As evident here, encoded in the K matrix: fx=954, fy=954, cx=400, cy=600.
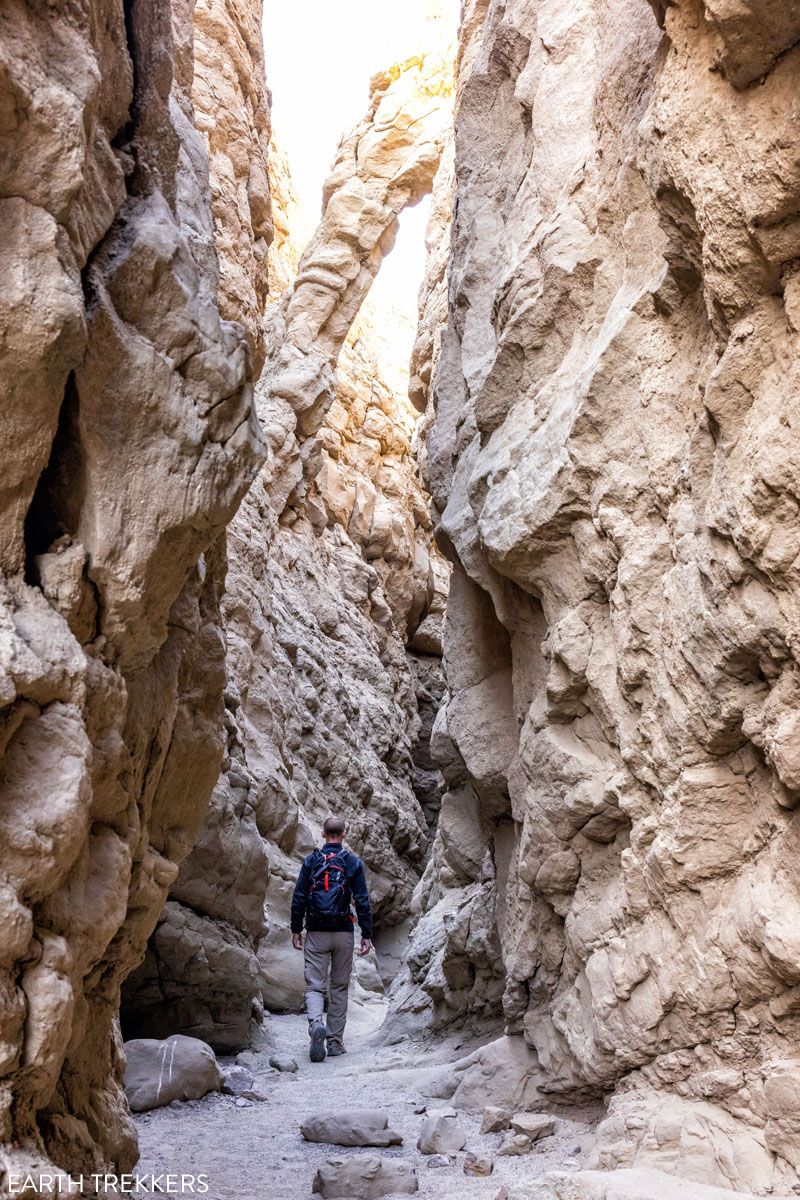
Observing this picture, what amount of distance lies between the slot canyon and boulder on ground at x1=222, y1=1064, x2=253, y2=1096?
0.76 feet

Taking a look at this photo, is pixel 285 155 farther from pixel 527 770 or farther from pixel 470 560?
pixel 527 770

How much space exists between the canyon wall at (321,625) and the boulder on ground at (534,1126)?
3740mm

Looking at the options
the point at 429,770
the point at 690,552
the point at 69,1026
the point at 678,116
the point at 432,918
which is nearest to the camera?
the point at 69,1026

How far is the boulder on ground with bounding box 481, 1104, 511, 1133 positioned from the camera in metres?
6.05

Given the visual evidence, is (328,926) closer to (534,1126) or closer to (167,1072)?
(167,1072)

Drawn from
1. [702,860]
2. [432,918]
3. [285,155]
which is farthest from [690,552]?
[285,155]

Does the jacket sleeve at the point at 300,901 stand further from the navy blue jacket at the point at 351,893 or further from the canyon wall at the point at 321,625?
the canyon wall at the point at 321,625

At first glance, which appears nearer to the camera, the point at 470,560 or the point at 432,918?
the point at 470,560

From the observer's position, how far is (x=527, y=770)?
22.9 ft

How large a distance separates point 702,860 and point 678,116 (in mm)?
3699

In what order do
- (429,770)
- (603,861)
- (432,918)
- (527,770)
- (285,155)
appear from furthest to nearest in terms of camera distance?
(285,155) → (429,770) → (432,918) → (527,770) → (603,861)

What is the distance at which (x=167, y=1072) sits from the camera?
22.2 feet

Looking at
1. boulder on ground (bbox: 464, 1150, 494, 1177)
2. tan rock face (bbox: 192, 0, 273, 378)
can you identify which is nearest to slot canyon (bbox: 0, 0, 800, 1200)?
boulder on ground (bbox: 464, 1150, 494, 1177)

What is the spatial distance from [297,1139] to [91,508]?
432cm
